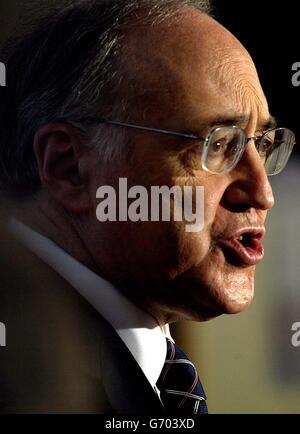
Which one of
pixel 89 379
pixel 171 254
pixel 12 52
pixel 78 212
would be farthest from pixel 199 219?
pixel 12 52

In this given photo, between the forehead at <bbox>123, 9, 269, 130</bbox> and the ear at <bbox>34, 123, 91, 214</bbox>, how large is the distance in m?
0.14

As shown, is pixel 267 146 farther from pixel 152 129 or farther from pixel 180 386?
pixel 180 386

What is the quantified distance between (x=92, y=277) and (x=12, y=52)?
1.53 feet

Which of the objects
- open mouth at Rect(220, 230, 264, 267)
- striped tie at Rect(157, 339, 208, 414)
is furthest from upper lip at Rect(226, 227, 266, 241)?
striped tie at Rect(157, 339, 208, 414)

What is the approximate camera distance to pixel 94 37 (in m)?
1.61

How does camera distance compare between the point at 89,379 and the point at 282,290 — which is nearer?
the point at 89,379

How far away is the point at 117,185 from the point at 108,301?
0.73 ft

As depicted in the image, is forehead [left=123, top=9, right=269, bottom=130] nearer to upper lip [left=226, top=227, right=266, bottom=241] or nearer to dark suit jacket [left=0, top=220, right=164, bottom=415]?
upper lip [left=226, top=227, right=266, bottom=241]

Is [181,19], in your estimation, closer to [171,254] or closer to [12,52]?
[12,52]

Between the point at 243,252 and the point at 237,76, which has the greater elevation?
the point at 237,76

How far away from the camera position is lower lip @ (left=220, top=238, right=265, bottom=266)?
1.66 metres

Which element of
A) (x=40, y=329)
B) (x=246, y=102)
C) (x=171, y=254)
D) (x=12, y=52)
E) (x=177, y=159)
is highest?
(x=12, y=52)

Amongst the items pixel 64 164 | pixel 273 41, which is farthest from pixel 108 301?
pixel 273 41

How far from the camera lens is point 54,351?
5.59ft
